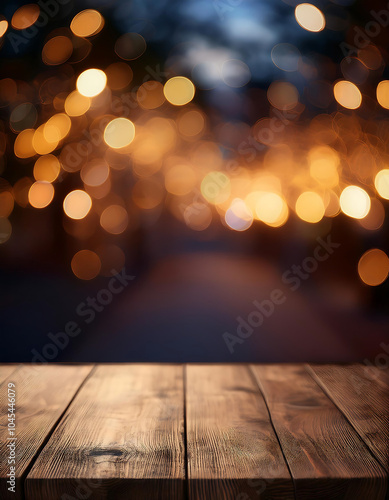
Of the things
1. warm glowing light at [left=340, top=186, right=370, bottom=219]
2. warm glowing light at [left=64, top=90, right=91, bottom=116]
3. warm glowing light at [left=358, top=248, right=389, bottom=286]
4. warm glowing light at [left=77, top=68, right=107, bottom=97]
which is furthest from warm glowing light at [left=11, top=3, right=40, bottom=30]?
warm glowing light at [left=358, top=248, right=389, bottom=286]

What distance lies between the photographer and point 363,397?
0.87 m

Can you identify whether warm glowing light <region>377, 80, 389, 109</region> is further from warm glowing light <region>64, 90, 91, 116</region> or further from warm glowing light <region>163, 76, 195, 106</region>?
warm glowing light <region>64, 90, 91, 116</region>

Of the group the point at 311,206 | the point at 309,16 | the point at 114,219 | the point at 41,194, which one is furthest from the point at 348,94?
the point at 114,219

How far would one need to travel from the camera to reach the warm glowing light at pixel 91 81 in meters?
3.05

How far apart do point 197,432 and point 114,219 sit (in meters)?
6.46

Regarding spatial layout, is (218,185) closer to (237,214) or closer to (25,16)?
(237,214)

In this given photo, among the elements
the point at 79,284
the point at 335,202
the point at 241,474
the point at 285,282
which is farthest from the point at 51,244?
the point at 241,474

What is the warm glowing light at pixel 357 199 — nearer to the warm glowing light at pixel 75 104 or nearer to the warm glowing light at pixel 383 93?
the warm glowing light at pixel 383 93

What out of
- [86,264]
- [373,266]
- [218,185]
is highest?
[218,185]

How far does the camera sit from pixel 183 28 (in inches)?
106

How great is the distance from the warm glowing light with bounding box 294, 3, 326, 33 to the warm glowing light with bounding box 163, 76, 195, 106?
4.38 ft

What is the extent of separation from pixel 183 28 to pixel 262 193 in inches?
163

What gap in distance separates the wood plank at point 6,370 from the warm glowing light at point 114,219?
531cm

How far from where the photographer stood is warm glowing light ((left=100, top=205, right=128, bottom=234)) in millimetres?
6594
